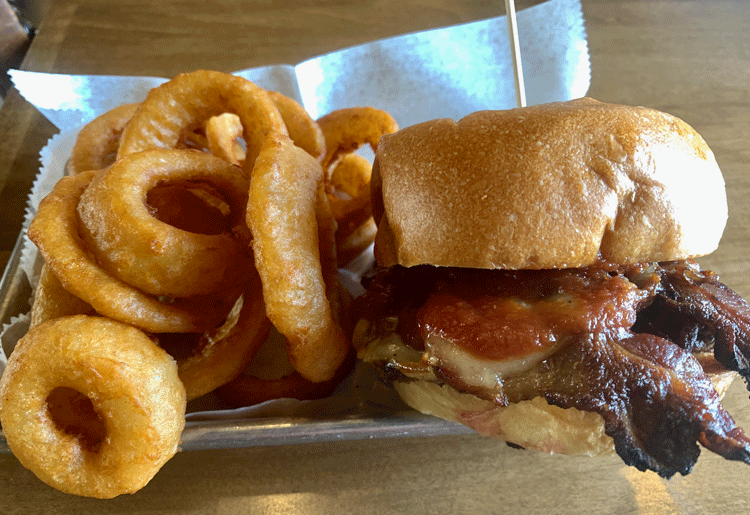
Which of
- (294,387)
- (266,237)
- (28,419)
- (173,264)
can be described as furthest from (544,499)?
(28,419)

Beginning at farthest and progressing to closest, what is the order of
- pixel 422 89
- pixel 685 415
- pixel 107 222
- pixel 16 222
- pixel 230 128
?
1. pixel 422 89
2. pixel 16 222
3. pixel 230 128
4. pixel 107 222
5. pixel 685 415

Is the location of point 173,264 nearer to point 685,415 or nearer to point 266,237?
point 266,237

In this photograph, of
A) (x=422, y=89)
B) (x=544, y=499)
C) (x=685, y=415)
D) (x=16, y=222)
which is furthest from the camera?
(x=422, y=89)

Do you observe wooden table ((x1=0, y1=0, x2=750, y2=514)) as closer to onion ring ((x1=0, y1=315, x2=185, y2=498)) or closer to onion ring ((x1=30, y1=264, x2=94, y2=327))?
onion ring ((x1=0, y1=315, x2=185, y2=498))

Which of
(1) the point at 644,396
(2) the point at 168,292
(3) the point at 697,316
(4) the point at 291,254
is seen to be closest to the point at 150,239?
(2) the point at 168,292

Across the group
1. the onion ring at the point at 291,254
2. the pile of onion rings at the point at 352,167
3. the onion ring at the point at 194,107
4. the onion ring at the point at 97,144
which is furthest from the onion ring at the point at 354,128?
the onion ring at the point at 97,144

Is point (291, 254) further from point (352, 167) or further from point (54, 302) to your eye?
point (352, 167)
